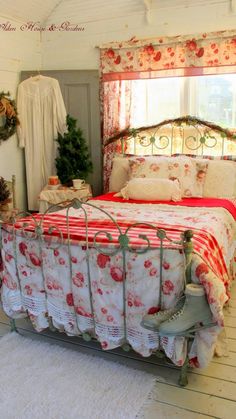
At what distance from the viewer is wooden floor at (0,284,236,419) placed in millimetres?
1883

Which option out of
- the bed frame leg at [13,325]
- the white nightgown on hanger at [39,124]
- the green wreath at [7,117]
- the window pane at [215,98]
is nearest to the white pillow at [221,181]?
the window pane at [215,98]

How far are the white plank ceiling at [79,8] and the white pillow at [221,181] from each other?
1539 millimetres

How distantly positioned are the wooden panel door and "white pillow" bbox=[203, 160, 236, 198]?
1.36 metres

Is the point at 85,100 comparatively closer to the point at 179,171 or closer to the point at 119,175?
the point at 119,175

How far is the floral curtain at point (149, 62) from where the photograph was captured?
374cm

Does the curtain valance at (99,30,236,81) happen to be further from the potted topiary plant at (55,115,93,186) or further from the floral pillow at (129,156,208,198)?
the floral pillow at (129,156,208,198)

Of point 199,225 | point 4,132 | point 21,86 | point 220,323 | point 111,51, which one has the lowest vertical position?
point 220,323

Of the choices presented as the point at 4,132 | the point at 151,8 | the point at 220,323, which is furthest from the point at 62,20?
the point at 220,323

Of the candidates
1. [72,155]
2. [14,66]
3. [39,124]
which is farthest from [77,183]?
[14,66]

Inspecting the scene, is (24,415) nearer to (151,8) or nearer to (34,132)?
(34,132)

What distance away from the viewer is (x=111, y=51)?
166 inches

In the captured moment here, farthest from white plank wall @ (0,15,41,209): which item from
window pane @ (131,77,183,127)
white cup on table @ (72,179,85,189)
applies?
window pane @ (131,77,183,127)

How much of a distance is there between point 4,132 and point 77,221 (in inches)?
76.0

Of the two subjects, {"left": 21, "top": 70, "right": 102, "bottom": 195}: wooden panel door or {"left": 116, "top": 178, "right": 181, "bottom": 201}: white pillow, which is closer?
{"left": 116, "top": 178, "right": 181, "bottom": 201}: white pillow
